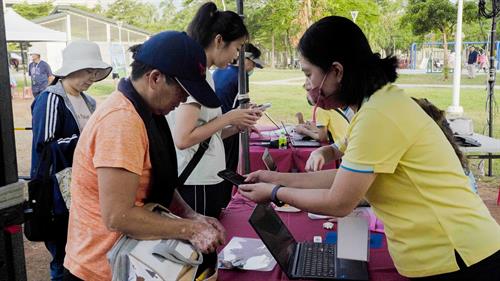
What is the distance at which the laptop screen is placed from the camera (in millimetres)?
1331

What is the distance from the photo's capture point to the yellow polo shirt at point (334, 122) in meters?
3.68

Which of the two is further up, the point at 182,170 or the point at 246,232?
the point at 182,170

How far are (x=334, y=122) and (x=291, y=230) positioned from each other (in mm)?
2101

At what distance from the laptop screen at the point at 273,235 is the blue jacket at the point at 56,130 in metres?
1.36

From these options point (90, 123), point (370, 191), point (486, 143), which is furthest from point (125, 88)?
point (486, 143)

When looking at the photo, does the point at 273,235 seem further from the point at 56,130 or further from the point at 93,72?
the point at 93,72

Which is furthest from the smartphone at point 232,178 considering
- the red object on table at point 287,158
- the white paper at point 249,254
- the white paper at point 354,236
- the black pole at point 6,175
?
the red object on table at point 287,158

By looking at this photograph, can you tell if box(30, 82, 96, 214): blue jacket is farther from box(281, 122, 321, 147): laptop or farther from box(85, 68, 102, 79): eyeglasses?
box(281, 122, 321, 147): laptop

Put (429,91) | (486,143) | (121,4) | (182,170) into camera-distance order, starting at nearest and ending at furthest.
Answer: (182,170) → (486,143) → (429,91) → (121,4)

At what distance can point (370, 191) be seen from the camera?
1.29 m

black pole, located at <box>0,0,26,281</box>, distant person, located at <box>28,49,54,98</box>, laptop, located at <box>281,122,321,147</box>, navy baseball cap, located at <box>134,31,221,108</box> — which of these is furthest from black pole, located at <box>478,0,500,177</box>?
distant person, located at <box>28,49,54,98</box>

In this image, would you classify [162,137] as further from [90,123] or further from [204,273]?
[204,273]

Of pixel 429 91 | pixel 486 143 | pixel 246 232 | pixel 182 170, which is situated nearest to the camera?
pixel 246 232

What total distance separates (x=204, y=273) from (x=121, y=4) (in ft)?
148
